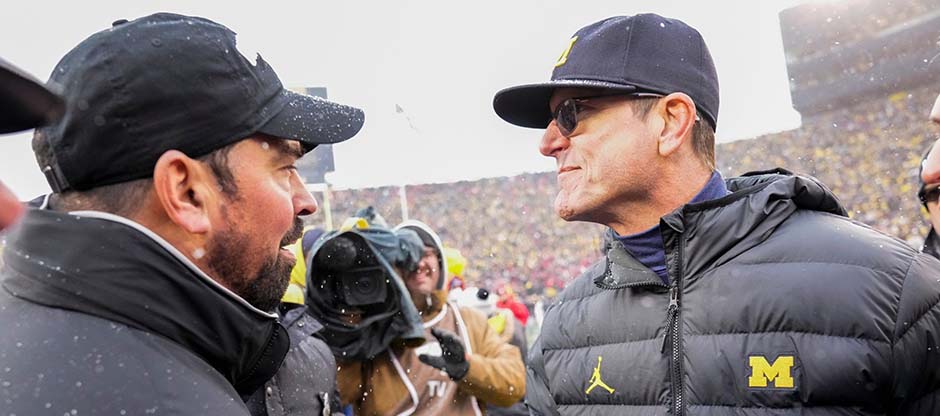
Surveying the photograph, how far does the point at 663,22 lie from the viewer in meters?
2.07

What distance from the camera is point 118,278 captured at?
1.19 meters

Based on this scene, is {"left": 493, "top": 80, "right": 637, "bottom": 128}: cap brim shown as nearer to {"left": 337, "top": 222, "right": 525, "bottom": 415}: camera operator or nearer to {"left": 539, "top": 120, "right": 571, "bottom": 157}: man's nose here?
{"left": 539, "top": 120, "right": 571, "bottom": 157}: man's nose

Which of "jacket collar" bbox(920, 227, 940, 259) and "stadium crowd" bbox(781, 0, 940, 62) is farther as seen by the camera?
"stadium crowd" bbox(781, 0, 940, 62)

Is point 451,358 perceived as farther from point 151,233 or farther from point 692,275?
point 151,233

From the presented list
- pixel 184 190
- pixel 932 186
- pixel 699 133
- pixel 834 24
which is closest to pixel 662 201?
pixel 699 133

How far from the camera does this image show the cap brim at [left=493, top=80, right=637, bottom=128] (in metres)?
2.02

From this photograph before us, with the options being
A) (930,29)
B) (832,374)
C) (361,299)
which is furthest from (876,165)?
(832,374)

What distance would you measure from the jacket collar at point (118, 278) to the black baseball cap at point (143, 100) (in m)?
0.09

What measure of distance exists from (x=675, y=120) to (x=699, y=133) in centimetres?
9

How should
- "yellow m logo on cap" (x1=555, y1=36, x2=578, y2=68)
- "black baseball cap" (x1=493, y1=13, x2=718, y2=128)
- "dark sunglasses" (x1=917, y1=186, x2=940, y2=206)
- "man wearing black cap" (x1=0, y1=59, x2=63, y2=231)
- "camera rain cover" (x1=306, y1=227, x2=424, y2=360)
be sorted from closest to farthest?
1. "man wearing black cap" (x1=0, y1=59, x2=63, y2=231)
2. "black baseball cap" (x1=493, y1=13, x2=718, y2=128)
3. "yellow m logo on cap" (x1=555, y1=36, x2=578, y2=68)
4. "dark sunglasses" (x1=917, y1=186, x2=940, y2=206)
5. "camera rain cover" (x1=306, y1=227, x2=424, y2=360)

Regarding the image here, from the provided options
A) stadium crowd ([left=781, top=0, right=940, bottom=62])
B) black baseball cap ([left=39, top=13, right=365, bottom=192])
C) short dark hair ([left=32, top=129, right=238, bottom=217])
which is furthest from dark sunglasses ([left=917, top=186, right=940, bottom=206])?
stadium crowd ([left=781, top=0, right=940, bottom=62])

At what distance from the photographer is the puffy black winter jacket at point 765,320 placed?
63.1 inches

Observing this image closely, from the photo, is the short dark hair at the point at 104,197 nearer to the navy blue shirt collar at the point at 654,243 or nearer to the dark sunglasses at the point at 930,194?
the navy blue shirt collar at the point at 654,243

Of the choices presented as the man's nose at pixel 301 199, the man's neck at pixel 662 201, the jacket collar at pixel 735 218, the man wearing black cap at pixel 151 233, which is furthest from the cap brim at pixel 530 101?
the man wearing black cap at pixel 151 233
